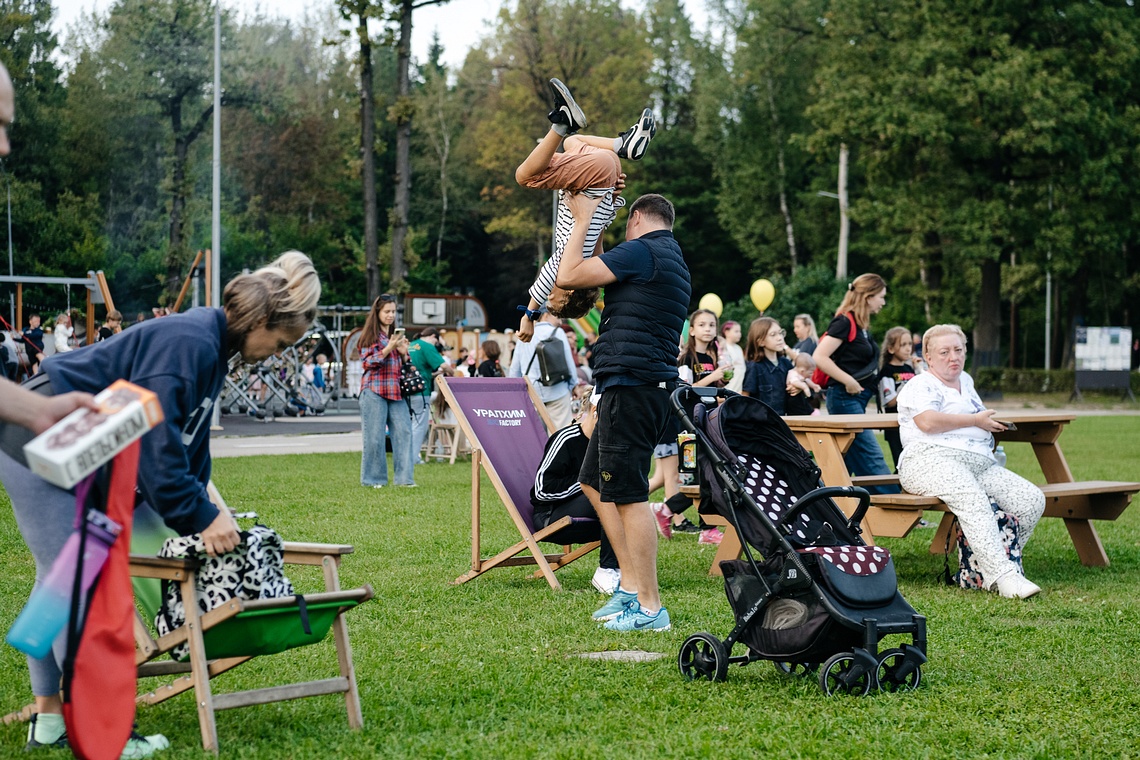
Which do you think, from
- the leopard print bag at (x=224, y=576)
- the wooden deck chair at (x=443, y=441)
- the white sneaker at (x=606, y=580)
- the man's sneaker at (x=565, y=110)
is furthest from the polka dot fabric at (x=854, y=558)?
the wooden deck chair at (x=443, y=441)

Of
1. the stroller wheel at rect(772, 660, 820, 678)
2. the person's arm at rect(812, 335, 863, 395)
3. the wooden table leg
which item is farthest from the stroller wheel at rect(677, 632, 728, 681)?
the person's arm at rect(812, 335, 863, 395)

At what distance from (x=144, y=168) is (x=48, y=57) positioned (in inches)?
155

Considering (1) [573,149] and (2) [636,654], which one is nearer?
(2) [636,654]

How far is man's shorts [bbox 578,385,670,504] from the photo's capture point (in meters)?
5.69

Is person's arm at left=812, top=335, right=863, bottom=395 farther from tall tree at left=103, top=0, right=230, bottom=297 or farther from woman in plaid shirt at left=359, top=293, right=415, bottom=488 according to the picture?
tall tree at left=103, top=0, right=230, bottom=297

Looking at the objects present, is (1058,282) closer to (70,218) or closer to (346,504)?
(70,218)

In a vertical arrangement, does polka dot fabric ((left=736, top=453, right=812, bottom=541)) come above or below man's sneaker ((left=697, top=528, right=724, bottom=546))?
above

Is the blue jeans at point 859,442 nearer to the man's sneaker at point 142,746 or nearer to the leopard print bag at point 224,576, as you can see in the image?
the leopard print bag at point 224,576

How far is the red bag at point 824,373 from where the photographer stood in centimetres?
941

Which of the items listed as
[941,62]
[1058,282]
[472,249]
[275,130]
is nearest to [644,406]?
[941,62]

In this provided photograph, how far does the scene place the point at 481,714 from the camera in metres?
4.34

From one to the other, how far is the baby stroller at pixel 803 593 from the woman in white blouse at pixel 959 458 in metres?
2.23

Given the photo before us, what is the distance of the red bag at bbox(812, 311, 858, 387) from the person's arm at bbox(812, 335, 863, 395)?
0.13 meters

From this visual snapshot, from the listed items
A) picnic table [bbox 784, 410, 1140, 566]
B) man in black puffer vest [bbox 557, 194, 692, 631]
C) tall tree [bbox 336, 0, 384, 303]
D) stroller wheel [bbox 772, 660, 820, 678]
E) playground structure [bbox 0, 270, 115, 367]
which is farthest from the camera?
tall tree [bbox 336, 0, 384, 303]
